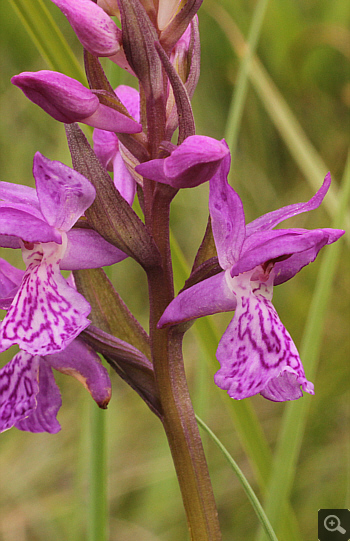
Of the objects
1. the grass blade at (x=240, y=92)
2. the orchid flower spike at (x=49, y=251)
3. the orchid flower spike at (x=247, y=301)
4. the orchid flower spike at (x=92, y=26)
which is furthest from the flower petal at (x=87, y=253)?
the grass blade at (x=240, y=92)

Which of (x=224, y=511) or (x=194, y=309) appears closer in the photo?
(x=194, y=309)

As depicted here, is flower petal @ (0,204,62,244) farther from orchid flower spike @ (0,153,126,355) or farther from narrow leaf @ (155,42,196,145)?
narrow leaf @ (155,42,196,145)

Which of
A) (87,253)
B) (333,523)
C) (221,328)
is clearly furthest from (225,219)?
(221,328)

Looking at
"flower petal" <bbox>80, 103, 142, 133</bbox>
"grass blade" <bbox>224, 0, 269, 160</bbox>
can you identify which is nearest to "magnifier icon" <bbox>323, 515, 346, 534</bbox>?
"grass blade" <bbox>224, 0, 269, 160</bbox>

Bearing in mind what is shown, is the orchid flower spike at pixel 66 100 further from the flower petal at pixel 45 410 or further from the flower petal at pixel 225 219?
the flower petal at pixel 45 410

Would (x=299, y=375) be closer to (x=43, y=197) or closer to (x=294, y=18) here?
(x=43, y=197)

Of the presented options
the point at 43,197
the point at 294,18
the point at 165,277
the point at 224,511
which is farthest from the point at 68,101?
the point at 294,18
